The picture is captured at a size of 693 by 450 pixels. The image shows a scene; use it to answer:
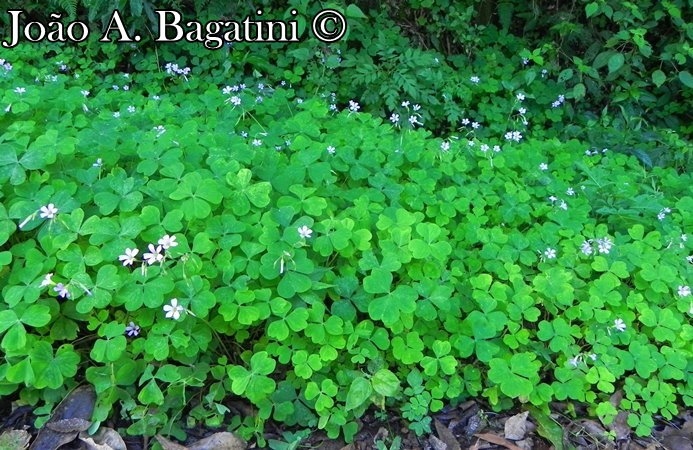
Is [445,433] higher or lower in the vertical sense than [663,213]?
lower

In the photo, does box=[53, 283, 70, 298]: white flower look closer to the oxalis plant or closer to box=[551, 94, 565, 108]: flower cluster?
the oxalis plant

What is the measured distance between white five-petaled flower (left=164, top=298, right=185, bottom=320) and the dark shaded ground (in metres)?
0.50

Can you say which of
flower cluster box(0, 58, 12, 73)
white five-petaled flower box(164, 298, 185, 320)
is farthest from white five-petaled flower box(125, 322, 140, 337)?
flower cluster box(0, 58, 12, 73)

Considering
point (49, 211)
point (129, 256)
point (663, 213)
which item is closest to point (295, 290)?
point (129, 256)

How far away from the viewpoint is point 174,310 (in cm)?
213

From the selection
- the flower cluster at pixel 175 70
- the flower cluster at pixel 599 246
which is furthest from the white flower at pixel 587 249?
the flower cluster at pixel 175 70

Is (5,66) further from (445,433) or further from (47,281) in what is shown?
Result: (445,433)

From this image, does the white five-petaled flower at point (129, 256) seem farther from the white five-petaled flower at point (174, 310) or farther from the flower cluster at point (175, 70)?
the flower cluster at point (175, 70)

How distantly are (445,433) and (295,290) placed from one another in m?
0.86

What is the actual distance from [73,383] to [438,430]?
1464 millimetres

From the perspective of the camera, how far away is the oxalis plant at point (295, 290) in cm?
222

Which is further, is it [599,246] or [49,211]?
[599,246]

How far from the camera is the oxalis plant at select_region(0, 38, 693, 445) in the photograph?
87.4 inches

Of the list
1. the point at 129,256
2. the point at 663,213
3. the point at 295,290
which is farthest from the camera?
the point at 663,213
